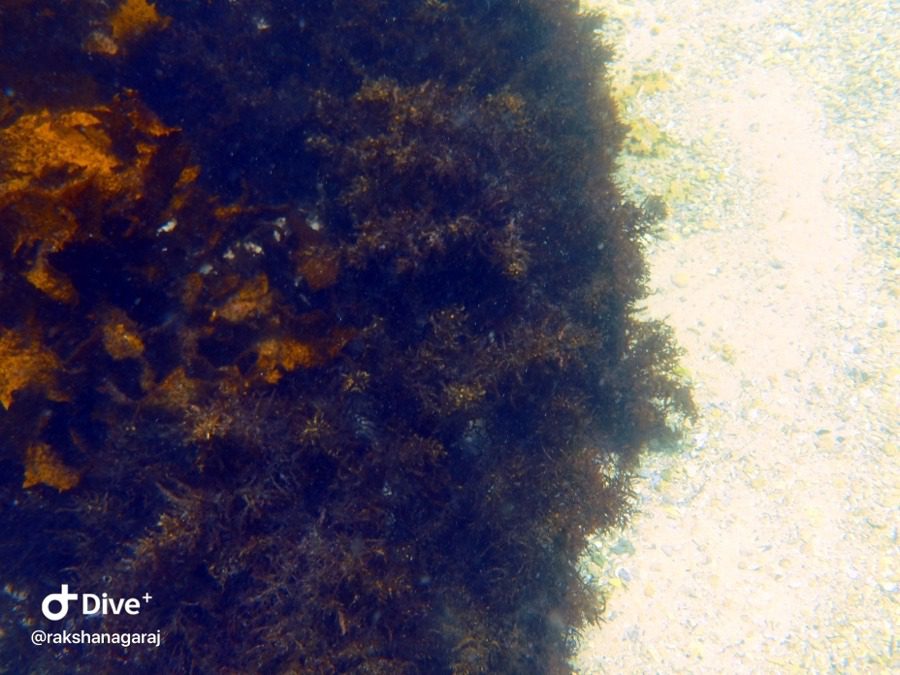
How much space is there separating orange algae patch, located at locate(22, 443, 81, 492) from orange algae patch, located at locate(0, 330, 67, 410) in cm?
35

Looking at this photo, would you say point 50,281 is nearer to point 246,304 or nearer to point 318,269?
point 246,304

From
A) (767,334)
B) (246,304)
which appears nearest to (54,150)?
(246,304)

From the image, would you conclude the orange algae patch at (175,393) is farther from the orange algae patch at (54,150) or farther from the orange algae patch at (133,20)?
the orange algae patch at (133,20)

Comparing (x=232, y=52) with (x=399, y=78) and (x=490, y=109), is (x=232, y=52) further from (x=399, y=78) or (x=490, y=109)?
(x=490, y=109)

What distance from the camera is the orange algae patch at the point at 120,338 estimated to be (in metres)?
3.50

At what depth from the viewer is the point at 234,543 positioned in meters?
3.44

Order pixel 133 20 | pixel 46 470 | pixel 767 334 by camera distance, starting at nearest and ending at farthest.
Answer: pixel 46 470
pixel 133 20
pixel 767 334

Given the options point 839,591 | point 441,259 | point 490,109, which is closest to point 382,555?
point 441,259

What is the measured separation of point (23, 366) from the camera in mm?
3342

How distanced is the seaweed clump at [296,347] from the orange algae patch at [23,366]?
0.04 ft

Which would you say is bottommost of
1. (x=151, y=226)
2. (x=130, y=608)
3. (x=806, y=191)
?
(x=130, y=608)

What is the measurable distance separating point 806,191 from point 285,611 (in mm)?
6838

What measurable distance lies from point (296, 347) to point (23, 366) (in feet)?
5.24

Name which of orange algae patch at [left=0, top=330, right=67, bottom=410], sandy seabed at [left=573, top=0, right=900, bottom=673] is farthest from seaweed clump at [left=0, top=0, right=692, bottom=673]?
sandy seabed at [left=573, top=0, right=900, bottom=673]
